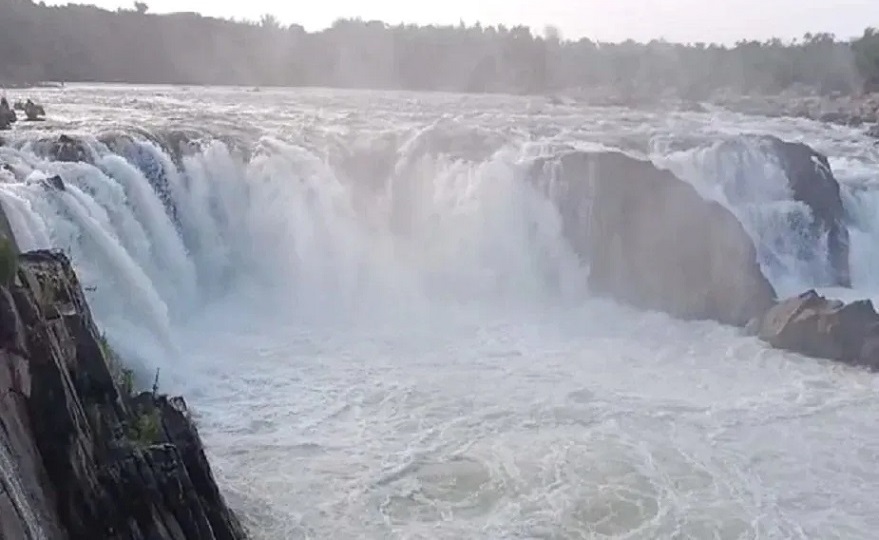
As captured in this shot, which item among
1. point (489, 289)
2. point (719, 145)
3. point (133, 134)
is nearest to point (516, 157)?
point (489, 289)

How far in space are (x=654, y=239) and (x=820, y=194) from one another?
4.63 meters

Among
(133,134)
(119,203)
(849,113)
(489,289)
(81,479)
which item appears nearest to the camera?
(81,479)

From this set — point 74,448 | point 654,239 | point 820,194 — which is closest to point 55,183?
point 74,448

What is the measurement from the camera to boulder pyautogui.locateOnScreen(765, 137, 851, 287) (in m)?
18.6

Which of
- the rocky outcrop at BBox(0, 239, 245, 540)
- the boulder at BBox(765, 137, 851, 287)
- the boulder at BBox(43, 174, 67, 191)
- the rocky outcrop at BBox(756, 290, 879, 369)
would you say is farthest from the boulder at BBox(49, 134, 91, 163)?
the boulder at BBox(765, 137, 851, 287)

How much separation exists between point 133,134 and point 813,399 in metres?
11.1

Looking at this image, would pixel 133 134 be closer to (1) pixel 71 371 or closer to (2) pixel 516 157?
(2) pixel 516 157

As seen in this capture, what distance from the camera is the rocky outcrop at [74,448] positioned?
559cm

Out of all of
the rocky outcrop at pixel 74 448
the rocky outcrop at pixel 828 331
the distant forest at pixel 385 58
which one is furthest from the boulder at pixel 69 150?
the distant forest at pixel 385 58

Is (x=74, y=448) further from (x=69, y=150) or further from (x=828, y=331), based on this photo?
(x=828, y=331)

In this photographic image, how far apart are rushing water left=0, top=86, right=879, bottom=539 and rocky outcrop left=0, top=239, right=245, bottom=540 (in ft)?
5.92

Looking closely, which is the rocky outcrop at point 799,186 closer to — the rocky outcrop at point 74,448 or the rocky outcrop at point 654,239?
the rocky outcrop at point 654,239

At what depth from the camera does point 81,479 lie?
5891mm

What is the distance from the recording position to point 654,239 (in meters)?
16.8
